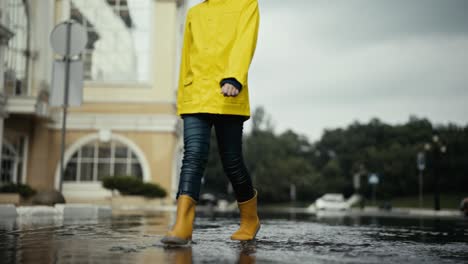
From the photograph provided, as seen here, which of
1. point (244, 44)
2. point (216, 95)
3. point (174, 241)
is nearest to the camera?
point (174, 241)

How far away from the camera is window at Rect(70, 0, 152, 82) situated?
1340 inches

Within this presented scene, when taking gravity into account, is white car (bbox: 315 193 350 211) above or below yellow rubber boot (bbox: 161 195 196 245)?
below

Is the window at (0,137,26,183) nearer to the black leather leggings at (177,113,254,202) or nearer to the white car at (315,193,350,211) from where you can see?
the white car at (315,193,350,211)

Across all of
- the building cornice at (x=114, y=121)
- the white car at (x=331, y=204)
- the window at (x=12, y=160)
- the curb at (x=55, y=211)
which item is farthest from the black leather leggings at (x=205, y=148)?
the white car at (x=331, y=204)

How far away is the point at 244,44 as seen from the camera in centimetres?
491

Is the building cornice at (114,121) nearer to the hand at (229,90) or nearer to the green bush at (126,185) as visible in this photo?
the green bush at (126,185)

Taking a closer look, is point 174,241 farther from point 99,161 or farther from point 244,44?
point 99,161

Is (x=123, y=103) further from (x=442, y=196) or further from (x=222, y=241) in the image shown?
(x=442, y=196)

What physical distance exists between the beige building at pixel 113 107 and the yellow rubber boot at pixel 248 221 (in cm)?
2820

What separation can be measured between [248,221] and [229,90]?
4.04 ft

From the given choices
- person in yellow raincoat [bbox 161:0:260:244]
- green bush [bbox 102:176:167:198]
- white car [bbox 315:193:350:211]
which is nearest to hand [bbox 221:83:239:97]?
person in yellow raincoat [bbox 161:0:260:244]

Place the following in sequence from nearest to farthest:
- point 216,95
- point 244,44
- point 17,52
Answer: point 216,95, point 244,44, point 17,52

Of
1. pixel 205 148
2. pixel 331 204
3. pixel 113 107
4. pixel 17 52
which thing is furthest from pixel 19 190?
pixel 331 204

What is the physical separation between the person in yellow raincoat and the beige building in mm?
28373
